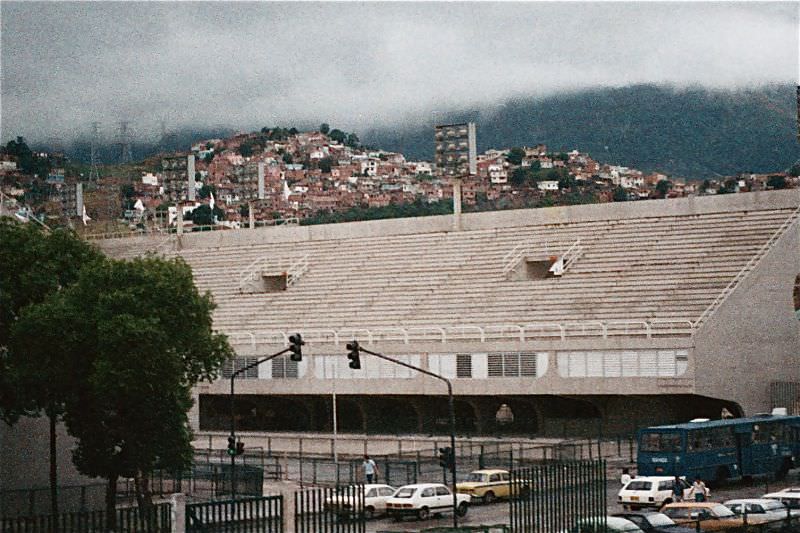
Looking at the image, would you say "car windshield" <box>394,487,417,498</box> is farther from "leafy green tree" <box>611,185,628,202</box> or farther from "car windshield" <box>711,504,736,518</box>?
"leafy green tree" <box>611,185,628,202</box>

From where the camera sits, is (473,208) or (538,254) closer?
(538,254)

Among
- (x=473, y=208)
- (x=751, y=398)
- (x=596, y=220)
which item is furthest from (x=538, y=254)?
(x=473, y=208)

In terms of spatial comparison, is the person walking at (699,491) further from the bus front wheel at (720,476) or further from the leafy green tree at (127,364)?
the leafy green tree at (127,364)

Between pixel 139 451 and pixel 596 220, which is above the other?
pixel 596 220

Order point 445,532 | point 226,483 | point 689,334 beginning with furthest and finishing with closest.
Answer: point 689,334 < point 226,483 < point 445,532

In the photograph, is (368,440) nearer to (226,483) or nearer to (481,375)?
(481,375)

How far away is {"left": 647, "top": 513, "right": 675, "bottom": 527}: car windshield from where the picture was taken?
3281 cm

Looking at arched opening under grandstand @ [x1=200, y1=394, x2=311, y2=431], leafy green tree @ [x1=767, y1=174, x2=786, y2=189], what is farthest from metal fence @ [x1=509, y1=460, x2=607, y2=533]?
leafy green tree @ [x1=767, y1=174, x2=786, y2=189]

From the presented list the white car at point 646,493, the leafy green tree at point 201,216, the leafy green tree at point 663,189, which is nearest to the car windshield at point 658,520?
the white car at point 646,493

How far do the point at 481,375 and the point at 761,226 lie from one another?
14.3 metres

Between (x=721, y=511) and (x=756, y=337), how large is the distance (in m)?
29.3

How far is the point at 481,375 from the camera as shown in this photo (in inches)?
2586

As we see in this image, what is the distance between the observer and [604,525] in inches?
1134

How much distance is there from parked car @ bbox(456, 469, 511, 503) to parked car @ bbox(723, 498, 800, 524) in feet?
34.2
